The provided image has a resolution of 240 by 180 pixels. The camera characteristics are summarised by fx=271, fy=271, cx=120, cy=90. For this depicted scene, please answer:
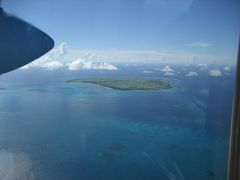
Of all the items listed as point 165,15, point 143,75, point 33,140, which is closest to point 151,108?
point 143,75

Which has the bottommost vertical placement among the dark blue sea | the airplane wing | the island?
the dark blue sea

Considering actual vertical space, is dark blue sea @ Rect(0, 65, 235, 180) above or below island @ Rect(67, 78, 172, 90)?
below

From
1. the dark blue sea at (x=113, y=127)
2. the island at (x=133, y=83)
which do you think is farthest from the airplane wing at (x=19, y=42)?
the island at (x=133, y=83)

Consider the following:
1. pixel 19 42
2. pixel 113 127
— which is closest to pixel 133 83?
pixel 113 127

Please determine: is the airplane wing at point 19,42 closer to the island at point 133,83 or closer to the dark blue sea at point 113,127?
the dark blue sea at point 113,127

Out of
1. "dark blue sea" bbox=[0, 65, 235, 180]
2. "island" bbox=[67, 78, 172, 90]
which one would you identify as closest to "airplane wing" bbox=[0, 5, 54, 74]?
"dark blue sea" bbox=[0, 65, 235, 180]

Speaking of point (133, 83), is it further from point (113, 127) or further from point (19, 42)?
point (19, 42)

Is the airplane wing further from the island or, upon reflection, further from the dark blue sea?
the island
